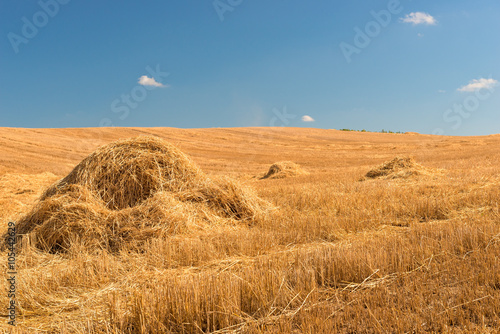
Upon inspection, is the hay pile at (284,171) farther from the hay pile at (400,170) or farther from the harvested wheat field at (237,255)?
the harvested wheat field at (237,255)

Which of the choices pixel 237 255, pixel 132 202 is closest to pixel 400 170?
pixel 132 202

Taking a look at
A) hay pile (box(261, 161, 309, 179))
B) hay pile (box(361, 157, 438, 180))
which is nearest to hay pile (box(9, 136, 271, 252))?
hay pile (box(361, 157, 438, 180))

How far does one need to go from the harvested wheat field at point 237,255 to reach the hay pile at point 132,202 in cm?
3

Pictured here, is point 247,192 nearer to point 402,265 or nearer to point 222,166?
point 402,265

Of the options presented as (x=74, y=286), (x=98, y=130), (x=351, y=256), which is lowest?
(x=74, y=286)

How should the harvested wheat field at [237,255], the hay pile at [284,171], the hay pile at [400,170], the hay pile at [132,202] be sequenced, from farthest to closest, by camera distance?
the hay pile at [284,171], the hay pile at [400,170], the hay pile at [132,202], the harvested wheat field at [237,255]

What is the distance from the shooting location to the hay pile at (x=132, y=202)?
211 inches

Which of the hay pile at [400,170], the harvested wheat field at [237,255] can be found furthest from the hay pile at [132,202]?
the hay pile at [400,170]

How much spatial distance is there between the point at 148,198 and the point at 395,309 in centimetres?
467

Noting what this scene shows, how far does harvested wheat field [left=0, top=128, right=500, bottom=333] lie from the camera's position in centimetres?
272

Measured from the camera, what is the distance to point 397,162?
1312 cm

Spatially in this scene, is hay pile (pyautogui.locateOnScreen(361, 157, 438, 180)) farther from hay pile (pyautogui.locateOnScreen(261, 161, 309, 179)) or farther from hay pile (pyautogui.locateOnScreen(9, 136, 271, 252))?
hay pile (pyautogui.locateOnScreen(9, 136, 271, 252))

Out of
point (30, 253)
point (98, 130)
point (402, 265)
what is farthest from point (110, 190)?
point (98, 130)

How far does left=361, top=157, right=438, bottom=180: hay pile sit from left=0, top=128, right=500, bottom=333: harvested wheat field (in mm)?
2904
